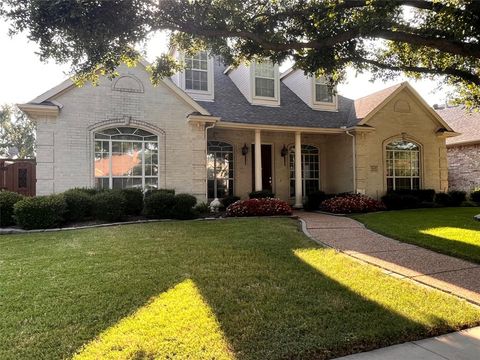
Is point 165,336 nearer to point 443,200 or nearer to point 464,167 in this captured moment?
point 443,200

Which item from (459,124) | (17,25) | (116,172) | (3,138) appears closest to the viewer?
(17,25)

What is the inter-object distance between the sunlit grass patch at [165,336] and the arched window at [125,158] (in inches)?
357

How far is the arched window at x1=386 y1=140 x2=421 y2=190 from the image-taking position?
17.6 m

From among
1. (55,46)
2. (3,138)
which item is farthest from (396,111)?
(3,138)

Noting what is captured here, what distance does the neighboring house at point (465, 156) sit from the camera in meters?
21.0

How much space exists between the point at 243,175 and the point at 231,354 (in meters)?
13.4

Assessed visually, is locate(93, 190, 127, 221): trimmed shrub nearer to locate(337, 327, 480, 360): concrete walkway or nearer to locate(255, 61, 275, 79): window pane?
locate(337, 327, 480, 360): concrete walkway

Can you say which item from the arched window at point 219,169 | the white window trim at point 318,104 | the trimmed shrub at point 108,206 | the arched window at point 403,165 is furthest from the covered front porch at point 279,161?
the trimmed shrub at point 108,206

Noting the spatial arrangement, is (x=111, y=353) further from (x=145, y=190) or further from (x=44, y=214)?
(x=145, y=190)

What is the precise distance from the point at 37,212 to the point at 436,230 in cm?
1100

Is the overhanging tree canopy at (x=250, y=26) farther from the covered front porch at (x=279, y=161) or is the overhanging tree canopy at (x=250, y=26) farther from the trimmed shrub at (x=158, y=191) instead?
the covered front porch at (x=279, y=161)

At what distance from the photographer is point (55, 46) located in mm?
6957

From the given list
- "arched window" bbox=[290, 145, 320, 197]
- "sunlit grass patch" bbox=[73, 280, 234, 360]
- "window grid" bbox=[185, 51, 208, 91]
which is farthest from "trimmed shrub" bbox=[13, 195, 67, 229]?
"arched window" bbox=[290, 145, 320, 197]

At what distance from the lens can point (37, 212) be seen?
10047 millimetres
